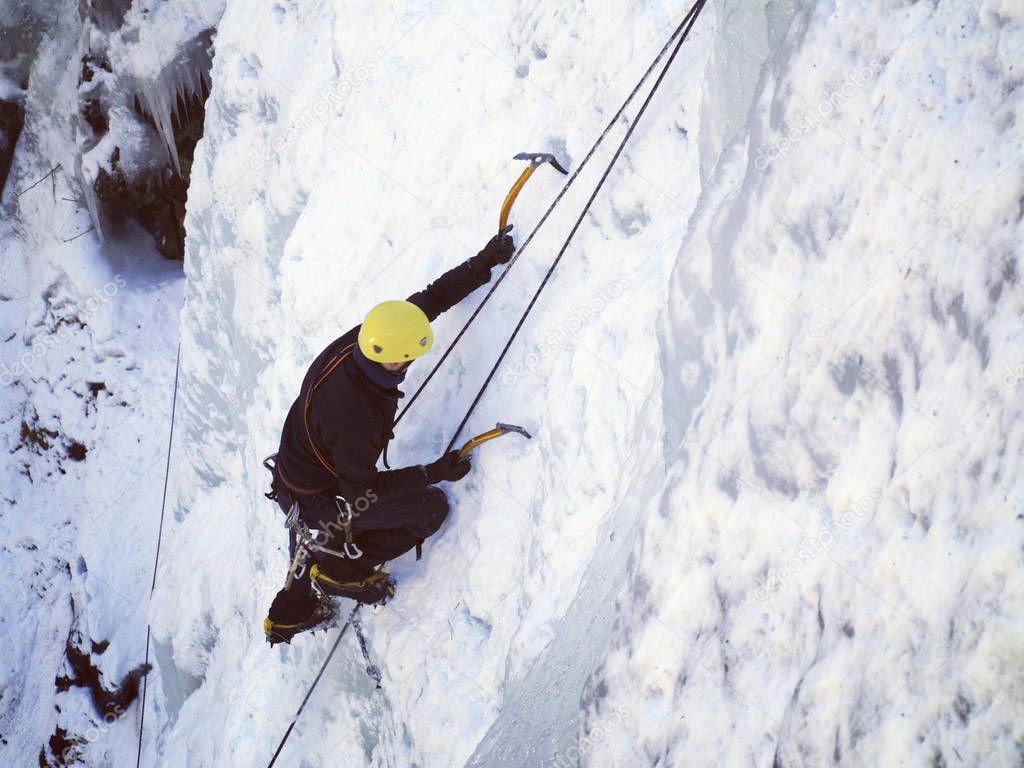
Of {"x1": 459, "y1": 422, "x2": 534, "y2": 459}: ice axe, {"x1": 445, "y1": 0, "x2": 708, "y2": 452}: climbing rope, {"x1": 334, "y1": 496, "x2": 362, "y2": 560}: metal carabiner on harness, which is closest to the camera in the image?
{"x1": 445, "y1": 0, "x2": 708, "y2": 452}: climbing rope

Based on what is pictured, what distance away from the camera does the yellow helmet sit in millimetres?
2688

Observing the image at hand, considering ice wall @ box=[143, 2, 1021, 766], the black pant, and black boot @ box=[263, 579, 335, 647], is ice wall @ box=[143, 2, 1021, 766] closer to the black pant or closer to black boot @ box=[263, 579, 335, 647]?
the black pant

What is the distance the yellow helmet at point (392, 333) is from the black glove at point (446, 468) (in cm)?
48

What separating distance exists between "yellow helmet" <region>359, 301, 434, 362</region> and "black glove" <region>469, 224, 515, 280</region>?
0.47m

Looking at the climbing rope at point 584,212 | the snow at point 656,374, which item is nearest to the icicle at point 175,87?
the snow at point 656,374

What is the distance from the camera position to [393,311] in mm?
2715

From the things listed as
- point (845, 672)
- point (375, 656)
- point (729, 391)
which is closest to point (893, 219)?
point (729, 391)

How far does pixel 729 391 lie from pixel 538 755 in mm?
1456

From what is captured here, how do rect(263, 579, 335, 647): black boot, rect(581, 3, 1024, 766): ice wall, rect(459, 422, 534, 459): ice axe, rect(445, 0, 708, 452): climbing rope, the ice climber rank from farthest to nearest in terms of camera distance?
1. rect(263, 579, 335, 647): black boot
2. rect(459, 422, 534, 459): ice axe
3. the ice climber
4. rect(445, 0, 708, 452): climbing rope
5. rect(581, 3, 1024, 766): ice wall

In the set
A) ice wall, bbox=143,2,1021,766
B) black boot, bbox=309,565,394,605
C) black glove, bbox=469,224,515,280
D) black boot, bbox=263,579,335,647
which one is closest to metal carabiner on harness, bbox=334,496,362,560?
black boot, bbox=309,565,394,605

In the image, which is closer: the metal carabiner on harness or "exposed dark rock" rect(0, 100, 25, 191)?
the metal carabiner on harness

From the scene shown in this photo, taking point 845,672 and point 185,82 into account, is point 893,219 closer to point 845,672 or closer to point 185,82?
point 845,672

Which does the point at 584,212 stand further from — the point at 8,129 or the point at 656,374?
the point at 8,129

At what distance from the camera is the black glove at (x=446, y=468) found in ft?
9.84
